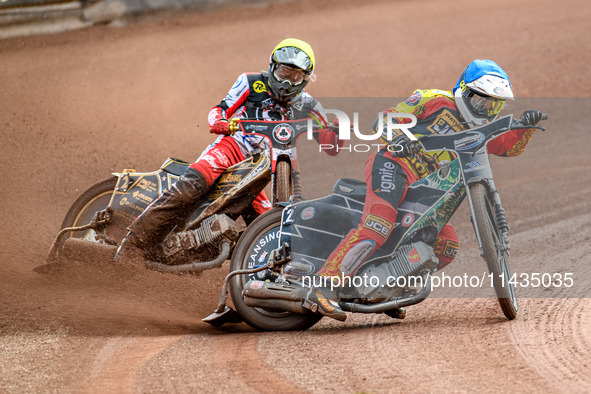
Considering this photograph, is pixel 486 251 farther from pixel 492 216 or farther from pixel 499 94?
pixel 499 94

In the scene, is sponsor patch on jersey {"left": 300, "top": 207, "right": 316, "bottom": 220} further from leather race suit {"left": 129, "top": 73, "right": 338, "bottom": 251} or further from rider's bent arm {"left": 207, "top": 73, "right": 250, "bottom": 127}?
rider's bent arm {"left": 207, "top": 73, "right": 250, "bottom": 127}

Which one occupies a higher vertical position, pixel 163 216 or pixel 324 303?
pixel 163 216

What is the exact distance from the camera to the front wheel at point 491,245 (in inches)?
225

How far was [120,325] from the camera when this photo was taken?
6.14 meters

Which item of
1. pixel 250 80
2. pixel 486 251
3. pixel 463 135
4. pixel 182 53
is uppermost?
pixel 182 53

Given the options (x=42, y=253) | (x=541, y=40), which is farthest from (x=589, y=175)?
(x=42, y=253)

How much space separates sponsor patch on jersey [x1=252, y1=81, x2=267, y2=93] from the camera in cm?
712

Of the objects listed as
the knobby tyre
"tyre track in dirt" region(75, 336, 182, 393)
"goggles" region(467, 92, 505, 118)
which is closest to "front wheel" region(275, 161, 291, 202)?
"tyre track in dirt" region(75, 336, 182, 393)

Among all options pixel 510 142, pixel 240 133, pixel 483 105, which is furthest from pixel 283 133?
pixel 510 142

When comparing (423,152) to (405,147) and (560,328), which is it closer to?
(405,147)

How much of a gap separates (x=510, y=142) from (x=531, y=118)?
296 millimetres

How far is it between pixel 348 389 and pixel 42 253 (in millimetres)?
4949

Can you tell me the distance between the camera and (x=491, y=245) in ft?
18.8

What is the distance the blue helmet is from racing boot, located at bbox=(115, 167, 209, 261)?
2.33 meters
